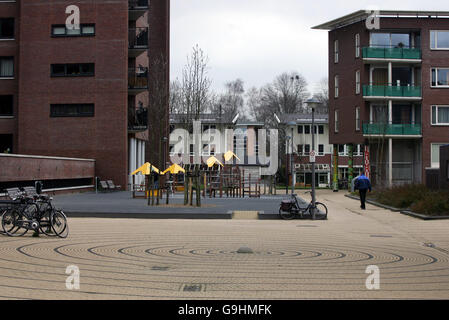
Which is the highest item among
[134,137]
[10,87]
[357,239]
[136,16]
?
[136,16]

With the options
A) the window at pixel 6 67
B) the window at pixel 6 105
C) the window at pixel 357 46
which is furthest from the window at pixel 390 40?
the window at pixel 6 105

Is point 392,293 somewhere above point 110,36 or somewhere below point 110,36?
below

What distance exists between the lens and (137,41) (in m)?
49.6

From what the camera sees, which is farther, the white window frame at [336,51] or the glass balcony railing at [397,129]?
the white window frame at [336,51]

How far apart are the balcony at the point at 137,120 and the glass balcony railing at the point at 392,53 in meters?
18.6

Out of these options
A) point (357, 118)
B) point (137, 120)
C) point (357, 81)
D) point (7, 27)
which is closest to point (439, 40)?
point (357, 81)

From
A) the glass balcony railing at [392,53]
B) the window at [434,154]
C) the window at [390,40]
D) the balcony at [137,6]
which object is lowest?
the window at [434,154]

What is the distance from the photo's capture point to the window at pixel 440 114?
169ft

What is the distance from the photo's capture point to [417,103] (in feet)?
173

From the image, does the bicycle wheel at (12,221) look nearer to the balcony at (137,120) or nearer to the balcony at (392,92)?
the balcony at (137,120)

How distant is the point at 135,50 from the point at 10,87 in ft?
32.4

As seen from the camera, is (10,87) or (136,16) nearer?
(10,87)

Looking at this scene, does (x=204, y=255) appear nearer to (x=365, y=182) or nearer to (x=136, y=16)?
(x=365, y=182)
